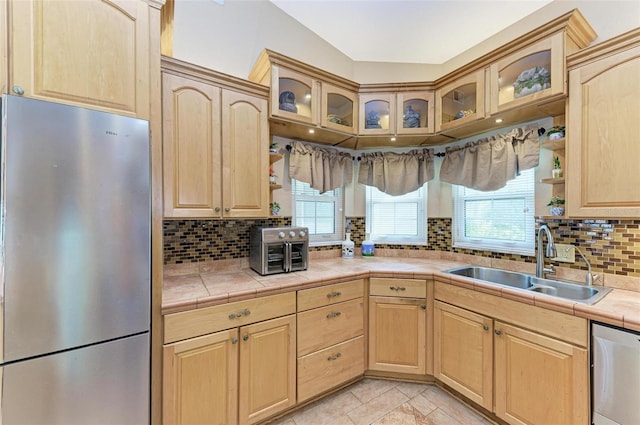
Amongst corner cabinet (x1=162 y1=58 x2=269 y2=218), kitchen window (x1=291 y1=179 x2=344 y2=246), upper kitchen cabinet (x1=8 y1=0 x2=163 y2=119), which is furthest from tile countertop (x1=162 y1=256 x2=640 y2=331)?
upper kitchen cabinet (x1=8 y1=0 x2=163 y2=119)

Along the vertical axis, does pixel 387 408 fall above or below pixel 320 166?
below

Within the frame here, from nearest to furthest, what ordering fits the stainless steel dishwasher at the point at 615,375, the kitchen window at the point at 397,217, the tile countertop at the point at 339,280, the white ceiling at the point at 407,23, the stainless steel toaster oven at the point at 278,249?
the stainless steel dishwasher at the point at 615,375
the tile countertop at the point at 339,280
the stainless steel toaster oven at the point at 278,249
the white ceiling at the point at 407,23
the kitchen window at the point at 397,217

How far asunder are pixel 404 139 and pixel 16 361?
279 cm

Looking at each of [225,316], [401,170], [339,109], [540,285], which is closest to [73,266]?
[225,316]

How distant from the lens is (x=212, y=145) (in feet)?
5.64

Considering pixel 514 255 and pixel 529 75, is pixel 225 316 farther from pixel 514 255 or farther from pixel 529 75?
pixel 529 75

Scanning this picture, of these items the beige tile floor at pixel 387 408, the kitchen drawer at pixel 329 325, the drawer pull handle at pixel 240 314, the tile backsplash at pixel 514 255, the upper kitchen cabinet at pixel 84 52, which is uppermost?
the upper kitchen cabinet at pixel 84 52

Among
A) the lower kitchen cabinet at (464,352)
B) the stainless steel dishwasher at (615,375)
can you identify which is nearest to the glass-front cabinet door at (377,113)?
the lower kitchen cabinet at (464,352)

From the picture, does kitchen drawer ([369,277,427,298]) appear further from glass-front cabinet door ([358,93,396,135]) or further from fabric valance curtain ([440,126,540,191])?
glass-front cabinet door ([358,93,396,135])

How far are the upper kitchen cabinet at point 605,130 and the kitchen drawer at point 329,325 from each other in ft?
5.12

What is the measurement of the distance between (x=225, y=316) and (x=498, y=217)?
2354mm

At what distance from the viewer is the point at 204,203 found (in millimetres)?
1695

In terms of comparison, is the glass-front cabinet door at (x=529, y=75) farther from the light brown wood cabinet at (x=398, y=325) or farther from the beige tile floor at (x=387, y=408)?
the beige tile floor at (x=387, y=408)

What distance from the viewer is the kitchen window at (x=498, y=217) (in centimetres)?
211
